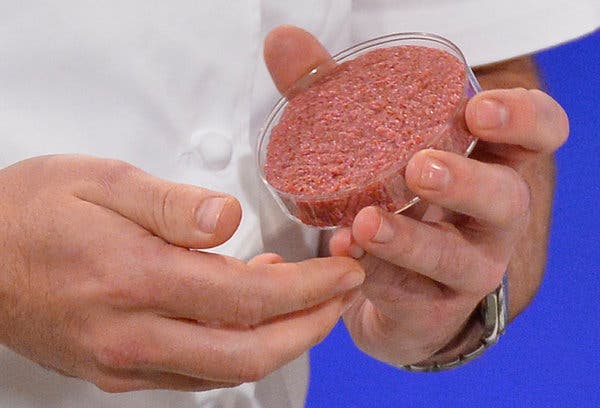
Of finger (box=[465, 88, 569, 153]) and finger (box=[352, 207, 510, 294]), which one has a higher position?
finger (box=[465, 88, 569, 153])

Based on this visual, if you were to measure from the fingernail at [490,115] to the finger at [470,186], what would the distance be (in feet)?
0.09

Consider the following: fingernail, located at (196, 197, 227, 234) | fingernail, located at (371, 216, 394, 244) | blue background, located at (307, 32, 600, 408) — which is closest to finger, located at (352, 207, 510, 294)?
fingernail, located at (371, 216, 394, 244)

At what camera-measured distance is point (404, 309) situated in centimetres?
68

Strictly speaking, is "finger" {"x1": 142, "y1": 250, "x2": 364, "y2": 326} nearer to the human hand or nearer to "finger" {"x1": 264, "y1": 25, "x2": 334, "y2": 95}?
the human hand

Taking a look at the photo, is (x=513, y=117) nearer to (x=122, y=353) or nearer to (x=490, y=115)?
(x=490, y=115)

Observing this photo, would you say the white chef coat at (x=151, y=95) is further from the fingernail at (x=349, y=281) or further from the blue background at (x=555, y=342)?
the blue background at (x=555, y=342)

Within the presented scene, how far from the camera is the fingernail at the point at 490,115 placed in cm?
54

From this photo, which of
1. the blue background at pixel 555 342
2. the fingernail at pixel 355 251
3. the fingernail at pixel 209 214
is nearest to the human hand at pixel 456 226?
the fingernail at pixel 355 251

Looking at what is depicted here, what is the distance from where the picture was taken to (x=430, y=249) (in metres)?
0.57

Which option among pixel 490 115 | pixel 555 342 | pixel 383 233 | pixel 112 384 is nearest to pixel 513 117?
pixel 490 115

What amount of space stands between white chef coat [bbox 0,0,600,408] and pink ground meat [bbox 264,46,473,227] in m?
0.08

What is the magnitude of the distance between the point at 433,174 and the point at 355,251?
0.09 m

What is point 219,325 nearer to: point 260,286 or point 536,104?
point 260,286

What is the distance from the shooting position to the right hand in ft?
1.59
